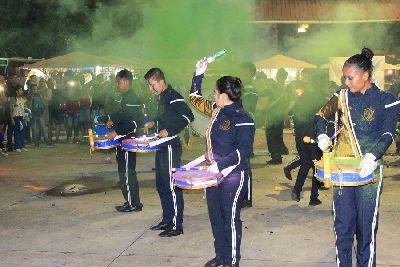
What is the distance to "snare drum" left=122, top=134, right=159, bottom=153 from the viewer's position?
5969mm

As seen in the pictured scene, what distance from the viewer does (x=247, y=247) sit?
5.48 metres

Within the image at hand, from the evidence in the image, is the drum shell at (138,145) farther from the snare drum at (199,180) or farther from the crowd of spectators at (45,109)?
the crowd of spectators at (45,109)

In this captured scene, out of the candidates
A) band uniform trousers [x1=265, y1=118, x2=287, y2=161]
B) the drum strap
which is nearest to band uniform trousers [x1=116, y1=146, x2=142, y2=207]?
the drum strap

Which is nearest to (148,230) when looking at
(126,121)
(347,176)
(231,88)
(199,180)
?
(126,121)

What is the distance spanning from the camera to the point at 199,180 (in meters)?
4.31

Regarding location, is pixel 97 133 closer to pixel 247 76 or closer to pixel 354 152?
pixel 247 76

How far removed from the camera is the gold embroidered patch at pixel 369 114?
390cm

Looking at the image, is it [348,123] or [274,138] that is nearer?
[348,123]

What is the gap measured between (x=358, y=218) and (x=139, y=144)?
2842mm

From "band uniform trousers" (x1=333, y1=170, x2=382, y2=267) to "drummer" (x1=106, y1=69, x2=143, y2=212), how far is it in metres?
3.32

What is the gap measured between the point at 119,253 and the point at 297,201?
3123 millimetres

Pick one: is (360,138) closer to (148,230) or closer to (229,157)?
(229,157)

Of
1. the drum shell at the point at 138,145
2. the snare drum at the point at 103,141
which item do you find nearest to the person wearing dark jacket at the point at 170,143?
the drum shell at the point at 138,145

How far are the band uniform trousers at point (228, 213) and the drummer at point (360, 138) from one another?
2.85 feet
